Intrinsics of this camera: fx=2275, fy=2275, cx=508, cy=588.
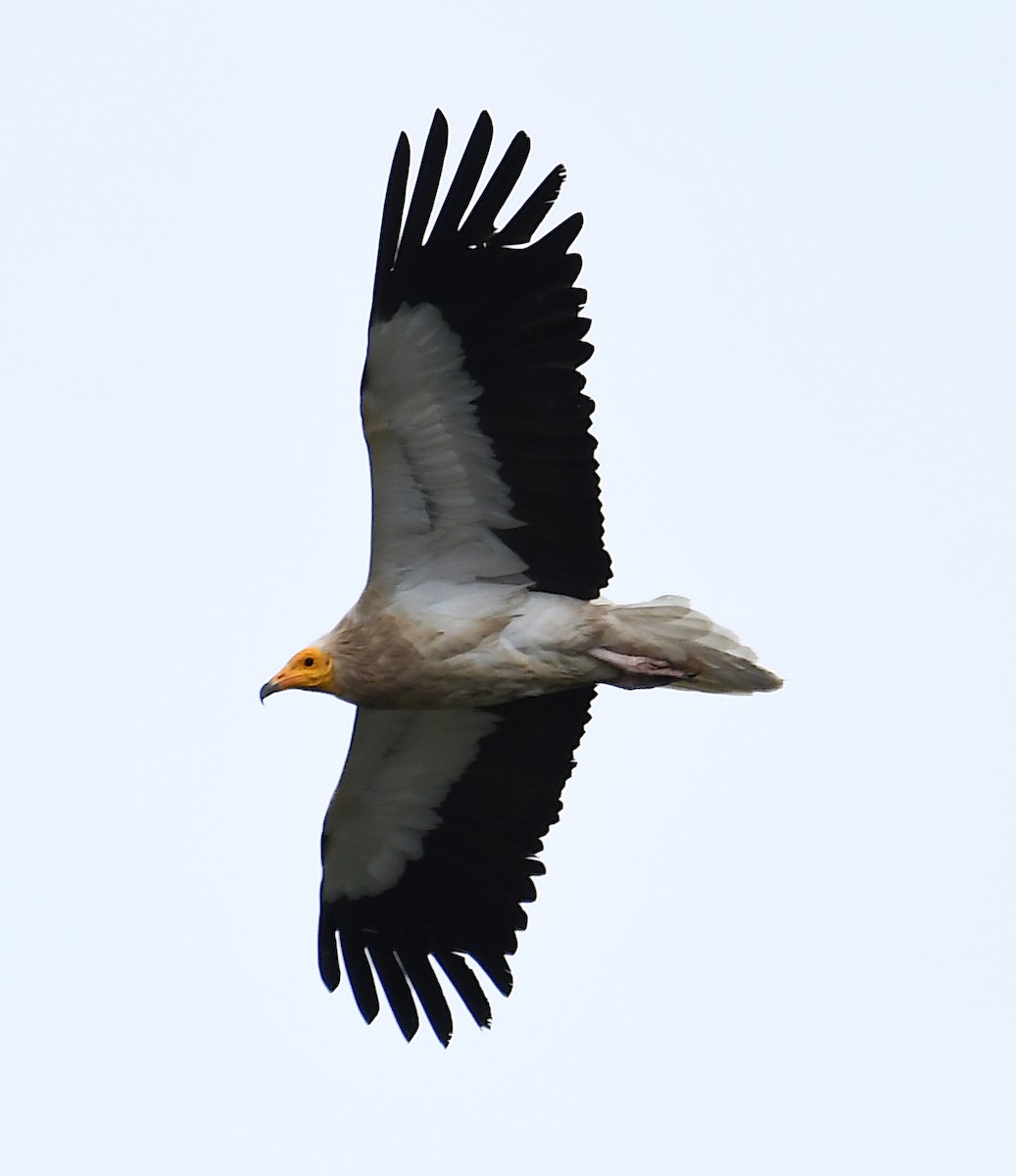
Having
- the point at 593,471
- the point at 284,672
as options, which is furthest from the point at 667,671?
the point at 284,672

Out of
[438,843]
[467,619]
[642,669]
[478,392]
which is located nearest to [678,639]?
[642,669]

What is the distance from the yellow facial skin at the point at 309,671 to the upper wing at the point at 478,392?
1.56ft

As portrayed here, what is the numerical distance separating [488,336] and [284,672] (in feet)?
6.22

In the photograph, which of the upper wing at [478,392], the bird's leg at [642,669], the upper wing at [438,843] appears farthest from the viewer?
the upper wing at [438,843]

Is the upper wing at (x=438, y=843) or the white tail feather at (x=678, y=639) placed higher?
the white tail feather at (x=678, y=639)

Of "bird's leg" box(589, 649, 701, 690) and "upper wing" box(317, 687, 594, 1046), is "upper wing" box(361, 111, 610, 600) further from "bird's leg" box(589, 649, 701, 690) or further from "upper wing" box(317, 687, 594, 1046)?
"upper wing" box(317, 687, 594, 1046)

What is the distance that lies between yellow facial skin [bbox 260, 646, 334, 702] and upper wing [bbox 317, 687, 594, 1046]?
0.44m

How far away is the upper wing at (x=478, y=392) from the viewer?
9.44m

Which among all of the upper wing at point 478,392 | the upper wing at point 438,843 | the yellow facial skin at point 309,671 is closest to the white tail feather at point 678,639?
the upper wing at point 478,392

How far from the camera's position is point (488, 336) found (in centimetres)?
966

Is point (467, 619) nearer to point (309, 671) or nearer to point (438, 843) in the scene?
point (309, 671)

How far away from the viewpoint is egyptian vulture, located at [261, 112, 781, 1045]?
31.3 feet

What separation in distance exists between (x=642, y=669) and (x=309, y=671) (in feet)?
5.00

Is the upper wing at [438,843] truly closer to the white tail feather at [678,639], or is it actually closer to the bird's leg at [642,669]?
the bird's leg at [642,669]
